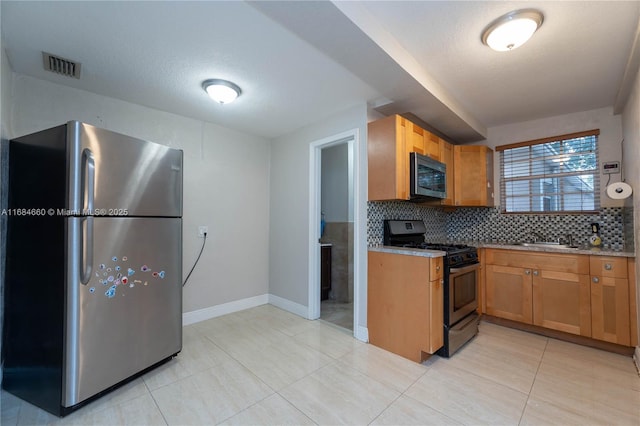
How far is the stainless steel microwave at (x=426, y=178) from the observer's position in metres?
2.60

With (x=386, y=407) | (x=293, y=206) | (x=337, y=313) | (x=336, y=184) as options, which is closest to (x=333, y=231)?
(x=336, y=184)

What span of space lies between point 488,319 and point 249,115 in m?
3.60

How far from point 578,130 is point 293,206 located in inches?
133

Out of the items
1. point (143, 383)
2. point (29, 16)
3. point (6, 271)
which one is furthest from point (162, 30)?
point (143, 383)

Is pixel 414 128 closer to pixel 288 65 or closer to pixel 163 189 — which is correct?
pixel 288 65

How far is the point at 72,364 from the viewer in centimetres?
162

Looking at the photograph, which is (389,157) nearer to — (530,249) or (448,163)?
(448,163)

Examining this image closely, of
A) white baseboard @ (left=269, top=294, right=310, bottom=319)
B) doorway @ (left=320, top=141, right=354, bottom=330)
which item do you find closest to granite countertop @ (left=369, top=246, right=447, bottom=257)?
white baseboard @ (left=269, top=294, right=310, bottom=319)

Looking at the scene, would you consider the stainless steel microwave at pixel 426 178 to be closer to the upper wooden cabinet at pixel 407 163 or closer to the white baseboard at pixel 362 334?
the upper wooden cabinet at pixel 407 163

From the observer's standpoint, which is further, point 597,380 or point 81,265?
point 597,380

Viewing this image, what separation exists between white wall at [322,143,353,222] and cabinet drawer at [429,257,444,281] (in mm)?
1873

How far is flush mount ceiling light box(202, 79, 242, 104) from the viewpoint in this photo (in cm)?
232

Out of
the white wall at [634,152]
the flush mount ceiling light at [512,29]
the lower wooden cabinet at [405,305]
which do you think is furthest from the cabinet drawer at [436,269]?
the flush mount ceiling light at [512,29]

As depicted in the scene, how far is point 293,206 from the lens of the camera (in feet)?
11.6
